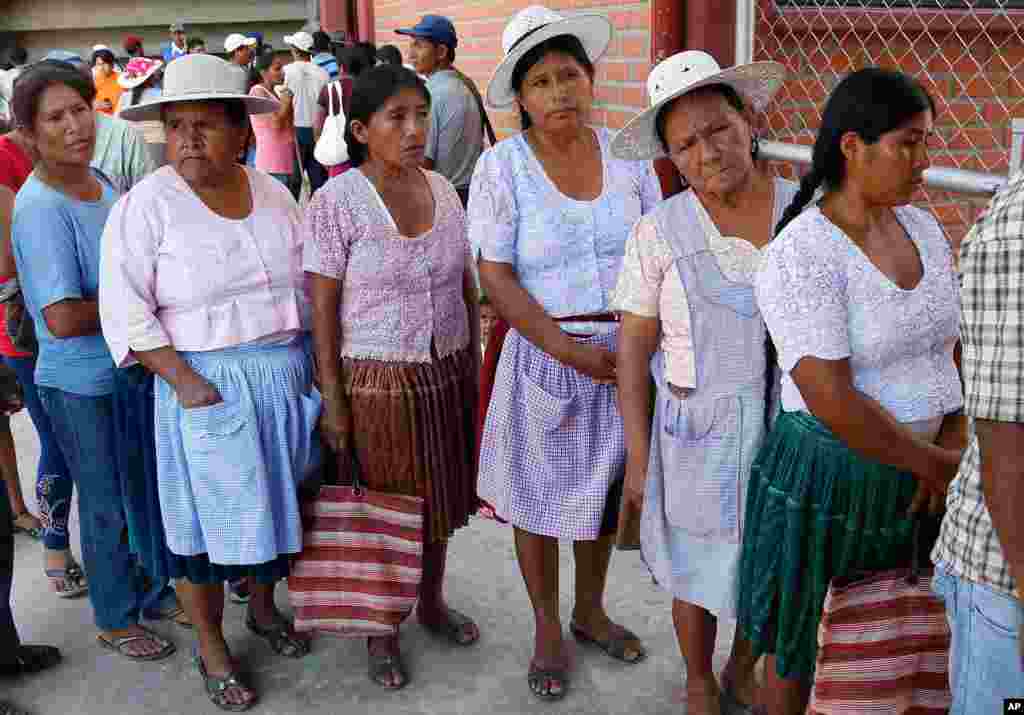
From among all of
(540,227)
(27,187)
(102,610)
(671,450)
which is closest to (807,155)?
(540,227)

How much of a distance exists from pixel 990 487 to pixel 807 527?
76 centimetres

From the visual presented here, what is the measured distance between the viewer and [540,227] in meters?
2.97

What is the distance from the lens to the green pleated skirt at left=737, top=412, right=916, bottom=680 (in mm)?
2238

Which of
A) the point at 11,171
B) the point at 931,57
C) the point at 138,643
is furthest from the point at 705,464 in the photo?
the point at 11,171

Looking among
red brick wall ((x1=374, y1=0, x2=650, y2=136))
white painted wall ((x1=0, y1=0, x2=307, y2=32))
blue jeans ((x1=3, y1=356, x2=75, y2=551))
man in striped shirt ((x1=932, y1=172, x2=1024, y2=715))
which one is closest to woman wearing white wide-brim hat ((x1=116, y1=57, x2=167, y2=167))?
red brick wall ((x1=374, y1=0, x2=650, y2=136))

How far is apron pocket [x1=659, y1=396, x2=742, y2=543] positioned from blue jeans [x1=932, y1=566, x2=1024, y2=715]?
2.79 feet

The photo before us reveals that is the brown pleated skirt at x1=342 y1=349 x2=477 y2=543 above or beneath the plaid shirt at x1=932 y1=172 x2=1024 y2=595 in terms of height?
beneath

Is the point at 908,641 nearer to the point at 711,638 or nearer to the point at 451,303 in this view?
the point at 711,638

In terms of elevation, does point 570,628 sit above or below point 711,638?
below

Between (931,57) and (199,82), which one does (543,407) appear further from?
(931,57)

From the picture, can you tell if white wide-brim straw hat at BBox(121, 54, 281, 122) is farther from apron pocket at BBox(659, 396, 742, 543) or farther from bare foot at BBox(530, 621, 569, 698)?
bare foot at BBox(530, 621, 569, 698)

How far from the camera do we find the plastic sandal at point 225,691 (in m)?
3.17

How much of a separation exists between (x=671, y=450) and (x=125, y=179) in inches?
A: 94.0

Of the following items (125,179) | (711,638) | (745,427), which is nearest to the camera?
(745,427)
